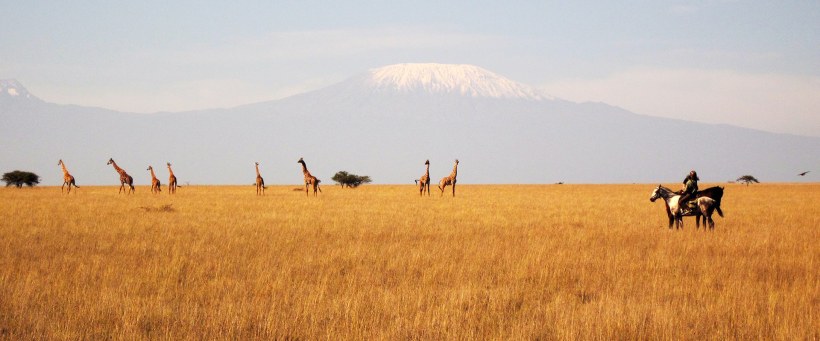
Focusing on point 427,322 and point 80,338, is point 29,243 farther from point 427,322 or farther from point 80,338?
point 427,322

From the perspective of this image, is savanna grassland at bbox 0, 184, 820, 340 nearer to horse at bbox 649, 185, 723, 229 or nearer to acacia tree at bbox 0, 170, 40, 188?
horse at bbox 649, 185, 723, 229

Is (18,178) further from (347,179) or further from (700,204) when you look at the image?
(700,204)

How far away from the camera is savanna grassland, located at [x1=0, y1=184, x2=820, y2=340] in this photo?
668 centimetres

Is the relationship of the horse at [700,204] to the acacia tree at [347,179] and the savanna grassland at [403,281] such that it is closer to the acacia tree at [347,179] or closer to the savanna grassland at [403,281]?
the savanna grassland at [403,281]

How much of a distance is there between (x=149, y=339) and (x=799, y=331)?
6107 mm

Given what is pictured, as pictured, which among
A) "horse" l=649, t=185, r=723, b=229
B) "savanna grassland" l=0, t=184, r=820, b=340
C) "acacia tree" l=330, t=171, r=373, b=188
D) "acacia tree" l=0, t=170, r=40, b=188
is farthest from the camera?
"acacia tree" l=330, t=171, r=373, b=188

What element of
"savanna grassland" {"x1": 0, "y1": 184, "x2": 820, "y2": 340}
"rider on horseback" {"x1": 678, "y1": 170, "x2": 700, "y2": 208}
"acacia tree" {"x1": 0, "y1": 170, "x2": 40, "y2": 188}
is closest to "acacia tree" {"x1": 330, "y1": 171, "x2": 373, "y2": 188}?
"acacia tree" {"x1": 0, "y1": 170, "x2": 40, "y2": 188}

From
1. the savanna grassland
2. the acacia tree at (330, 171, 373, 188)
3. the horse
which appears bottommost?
the savanna grassland

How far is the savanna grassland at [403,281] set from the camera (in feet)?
21.9

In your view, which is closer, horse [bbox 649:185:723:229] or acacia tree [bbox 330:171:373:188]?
horse [bbox 649:185:723:229]

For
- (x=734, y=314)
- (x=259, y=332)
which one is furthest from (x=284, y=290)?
(x=734, y=314)

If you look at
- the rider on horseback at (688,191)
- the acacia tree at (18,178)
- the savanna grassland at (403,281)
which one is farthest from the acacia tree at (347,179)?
the rider on horseback at (688,191)

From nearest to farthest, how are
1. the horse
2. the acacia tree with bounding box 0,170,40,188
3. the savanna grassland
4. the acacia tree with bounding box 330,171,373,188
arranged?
the savanna grassland < the horse < the acacia tree with bounding box 0,170,40,188 < the acacia tree with bounding box 330,171,373,188

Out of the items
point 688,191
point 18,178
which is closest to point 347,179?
point 18,178
